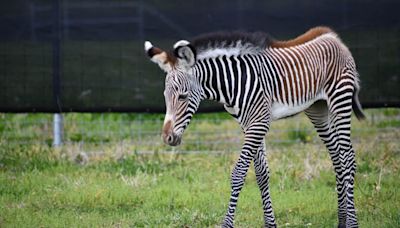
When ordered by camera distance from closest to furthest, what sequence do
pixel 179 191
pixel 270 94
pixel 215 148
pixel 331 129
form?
1. pixel 270 94
2. pixel 331 129
3. pixel 179 191
4. pixel 215 148

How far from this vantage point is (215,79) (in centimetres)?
665

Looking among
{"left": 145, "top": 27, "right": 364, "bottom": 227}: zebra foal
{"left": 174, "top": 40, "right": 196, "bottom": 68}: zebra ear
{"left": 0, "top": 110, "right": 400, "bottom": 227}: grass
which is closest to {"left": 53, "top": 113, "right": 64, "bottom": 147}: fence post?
{"left": 0, "top": 110, "right": 400, "bottom": 227}: grass

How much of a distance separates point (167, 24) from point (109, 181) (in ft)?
6.75

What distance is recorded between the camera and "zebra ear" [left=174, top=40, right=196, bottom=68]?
638 centimetres

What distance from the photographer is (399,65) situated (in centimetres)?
928

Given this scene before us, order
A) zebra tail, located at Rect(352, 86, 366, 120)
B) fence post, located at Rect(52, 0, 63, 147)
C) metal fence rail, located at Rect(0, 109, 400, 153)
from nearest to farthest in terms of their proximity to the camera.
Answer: zebra tail, located at Rect(352, 86, 366, 120)
fence post, located at Rect(52, 0, 63, 147)
metal fence rail, located at Rect(0, 109, 400, 153)

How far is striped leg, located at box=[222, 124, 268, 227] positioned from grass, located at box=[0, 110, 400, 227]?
2.56 feet

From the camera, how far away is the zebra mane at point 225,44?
6.65 m

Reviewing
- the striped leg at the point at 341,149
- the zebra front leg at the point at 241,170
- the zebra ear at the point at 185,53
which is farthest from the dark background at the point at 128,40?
the zebra ear at the point at 185,53

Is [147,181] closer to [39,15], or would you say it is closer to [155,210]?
[155,210]

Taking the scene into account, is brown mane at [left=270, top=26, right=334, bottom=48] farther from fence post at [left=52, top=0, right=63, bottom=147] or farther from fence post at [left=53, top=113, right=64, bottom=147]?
fence post at [left=53, top=113, right=64, bottom=147]

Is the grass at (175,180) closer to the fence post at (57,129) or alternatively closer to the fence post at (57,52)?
the fence post at (57,129)

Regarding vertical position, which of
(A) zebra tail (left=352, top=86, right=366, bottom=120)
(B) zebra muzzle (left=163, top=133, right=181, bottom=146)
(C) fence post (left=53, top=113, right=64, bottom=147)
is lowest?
(C) fence post (left=53, top=113, right=64, bottom=147)

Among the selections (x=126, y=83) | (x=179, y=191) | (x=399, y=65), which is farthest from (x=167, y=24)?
(x=399, y=65)
